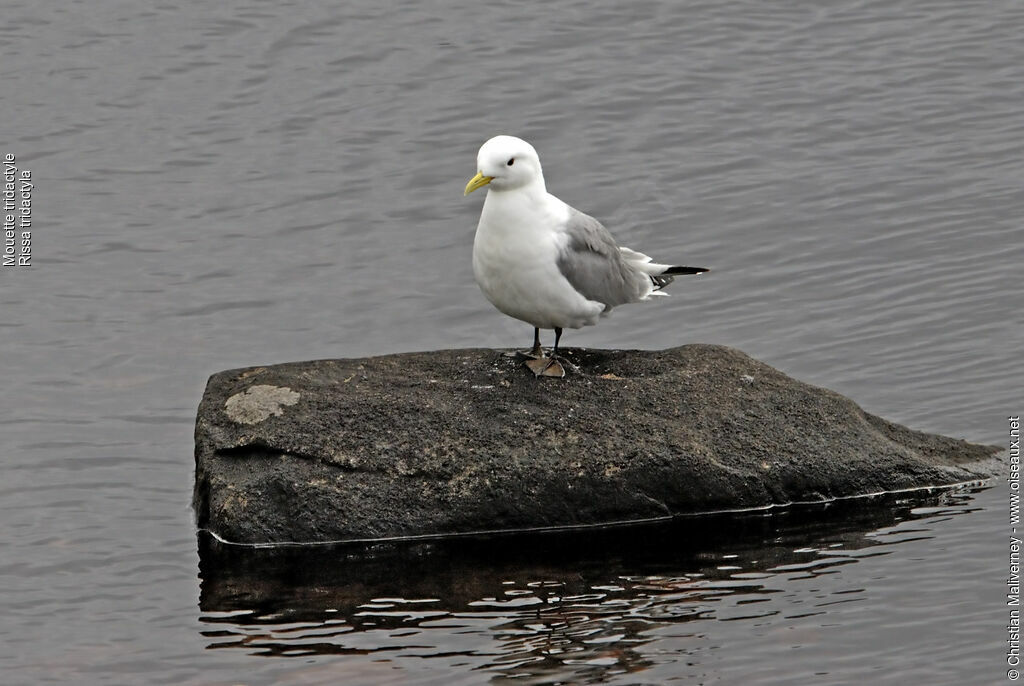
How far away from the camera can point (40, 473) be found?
10.0 metres

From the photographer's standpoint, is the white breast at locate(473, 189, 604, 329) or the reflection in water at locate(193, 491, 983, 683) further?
the white breast at locate(473, 189, 604, 329)

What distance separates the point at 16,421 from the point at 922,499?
6464mm

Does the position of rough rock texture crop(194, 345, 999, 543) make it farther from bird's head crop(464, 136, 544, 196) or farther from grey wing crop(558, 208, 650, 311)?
bird's head crop(464, 136, 544, 196)

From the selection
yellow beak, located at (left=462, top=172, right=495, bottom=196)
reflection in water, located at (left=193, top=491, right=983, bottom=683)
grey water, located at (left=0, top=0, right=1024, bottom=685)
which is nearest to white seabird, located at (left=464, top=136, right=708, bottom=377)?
yellow beak, located at (left=462, top=172, right=495, bottom=196)

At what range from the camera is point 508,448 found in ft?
27.9

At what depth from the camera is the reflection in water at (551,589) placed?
7.46 m

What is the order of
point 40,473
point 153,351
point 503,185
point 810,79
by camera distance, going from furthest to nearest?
point 810,79 → point 153,351 → point 40,473 → point 503,185

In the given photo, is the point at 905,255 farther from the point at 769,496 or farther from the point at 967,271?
the point at 769,496

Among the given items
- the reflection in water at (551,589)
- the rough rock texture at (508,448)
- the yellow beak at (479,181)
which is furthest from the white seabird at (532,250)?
the reflection in water at (551,589)

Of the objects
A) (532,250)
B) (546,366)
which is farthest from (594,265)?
(546,366)

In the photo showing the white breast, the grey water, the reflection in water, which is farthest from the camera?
the white breast

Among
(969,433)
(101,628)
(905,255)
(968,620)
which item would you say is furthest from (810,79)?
(101,628)

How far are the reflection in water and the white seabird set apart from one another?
4.33 ft

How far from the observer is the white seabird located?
8680 mm
